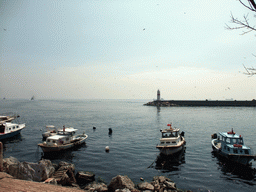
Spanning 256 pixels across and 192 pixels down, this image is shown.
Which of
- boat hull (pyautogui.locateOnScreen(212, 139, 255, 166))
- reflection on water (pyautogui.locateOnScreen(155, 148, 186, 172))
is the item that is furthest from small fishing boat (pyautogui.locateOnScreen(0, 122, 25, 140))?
boat hull (pyautogui.locateOnScreen(212, 139, 255, 166))

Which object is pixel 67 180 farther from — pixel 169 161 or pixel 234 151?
pixel 234 151

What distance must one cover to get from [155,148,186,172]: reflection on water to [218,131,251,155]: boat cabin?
6.56 m

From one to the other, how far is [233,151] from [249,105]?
160559 mm

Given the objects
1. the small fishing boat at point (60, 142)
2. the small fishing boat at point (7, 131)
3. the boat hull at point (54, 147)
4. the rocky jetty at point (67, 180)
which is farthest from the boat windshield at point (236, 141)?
the small fishing boat at point (7, 131)

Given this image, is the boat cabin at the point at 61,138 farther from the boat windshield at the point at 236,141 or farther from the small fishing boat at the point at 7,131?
the boat windshield at the point at 236,141

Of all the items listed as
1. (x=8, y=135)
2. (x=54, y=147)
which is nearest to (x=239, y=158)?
(x=54, y=147)

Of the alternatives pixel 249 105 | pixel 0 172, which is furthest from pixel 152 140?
pixel 249 105

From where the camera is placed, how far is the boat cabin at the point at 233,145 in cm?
2252

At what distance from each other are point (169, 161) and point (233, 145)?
9325mm

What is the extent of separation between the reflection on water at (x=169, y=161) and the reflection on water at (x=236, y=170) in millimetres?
5342

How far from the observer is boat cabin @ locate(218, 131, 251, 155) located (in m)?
22.5

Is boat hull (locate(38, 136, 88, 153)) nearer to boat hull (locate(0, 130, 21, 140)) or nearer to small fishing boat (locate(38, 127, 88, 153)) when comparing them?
small fishing boat (locate(38, 127, 88, 153))

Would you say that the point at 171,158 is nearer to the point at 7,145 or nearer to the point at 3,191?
the point at 3,191

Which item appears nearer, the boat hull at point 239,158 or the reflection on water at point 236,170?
the reflection on water at point 236,170
